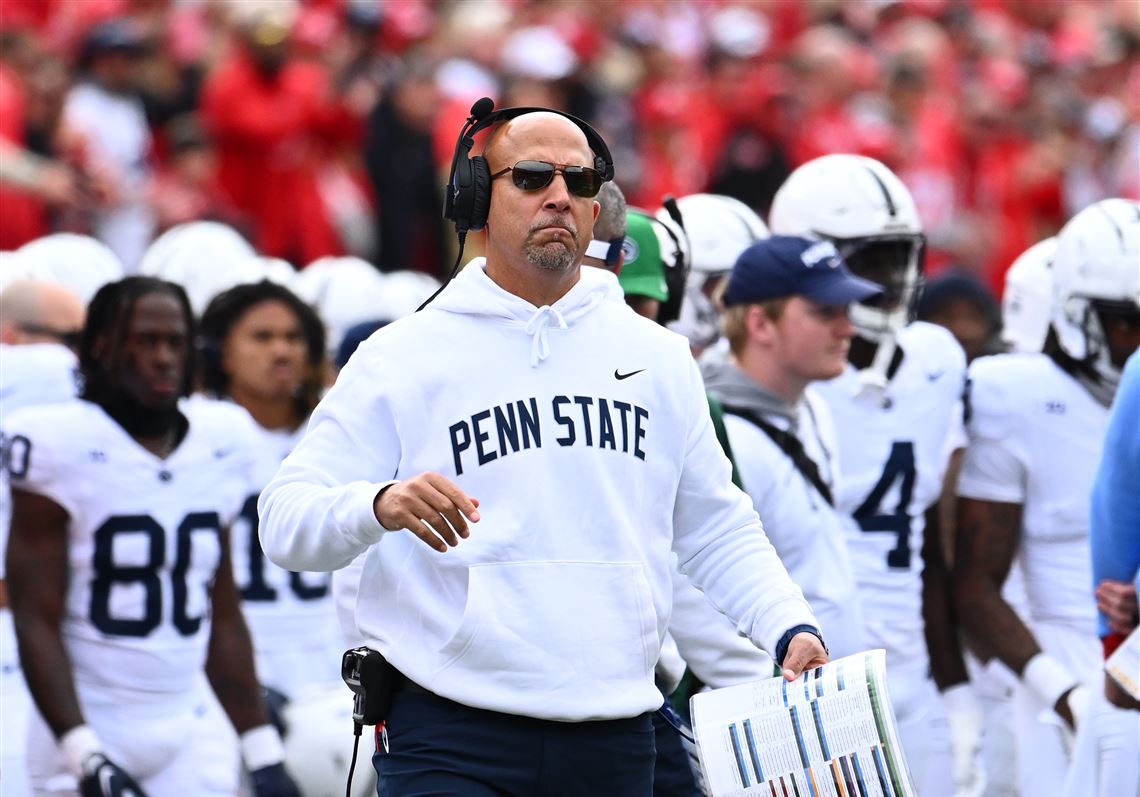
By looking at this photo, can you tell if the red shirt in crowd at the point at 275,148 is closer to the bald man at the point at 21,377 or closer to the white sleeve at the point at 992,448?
the bald man at the point at 21,377

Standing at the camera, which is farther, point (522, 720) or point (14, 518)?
point (14, 518)

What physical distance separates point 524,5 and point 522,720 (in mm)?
12390

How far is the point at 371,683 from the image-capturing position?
13.8 feet

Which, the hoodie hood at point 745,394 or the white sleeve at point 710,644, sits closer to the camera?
the white sleeve at point 710,644

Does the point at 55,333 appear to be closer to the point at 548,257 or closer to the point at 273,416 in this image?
the point at 273,416

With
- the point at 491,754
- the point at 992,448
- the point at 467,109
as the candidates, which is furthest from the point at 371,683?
the point at 467,109

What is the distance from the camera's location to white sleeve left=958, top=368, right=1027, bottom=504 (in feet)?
23.2

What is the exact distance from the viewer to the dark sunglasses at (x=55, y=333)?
7195 millimetres

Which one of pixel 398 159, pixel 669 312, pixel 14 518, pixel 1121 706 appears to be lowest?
pixel 1121 706

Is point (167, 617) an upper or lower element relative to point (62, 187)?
lower

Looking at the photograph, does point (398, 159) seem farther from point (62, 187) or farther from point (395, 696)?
point (395, 696)

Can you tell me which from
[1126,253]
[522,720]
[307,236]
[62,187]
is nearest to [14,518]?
[522,720]

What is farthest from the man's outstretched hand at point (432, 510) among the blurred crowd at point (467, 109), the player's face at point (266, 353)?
the blurred crowd at point (467, 109)

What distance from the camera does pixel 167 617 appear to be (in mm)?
6172
